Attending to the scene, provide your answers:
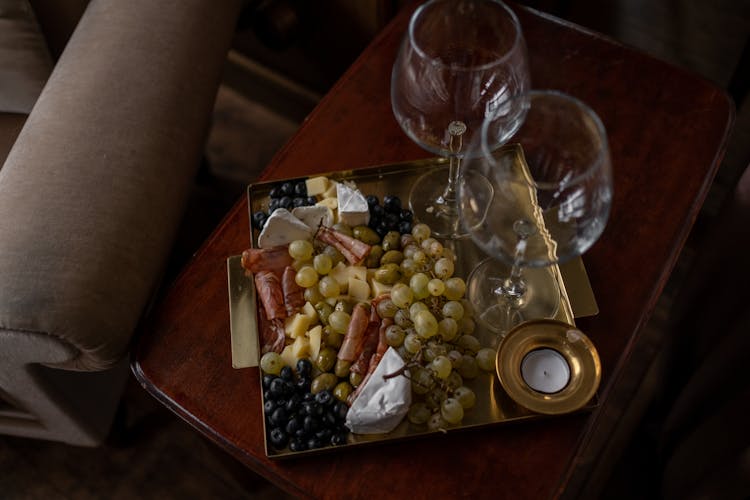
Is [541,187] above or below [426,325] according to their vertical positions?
above

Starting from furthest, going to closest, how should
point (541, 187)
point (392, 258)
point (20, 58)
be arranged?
point (20, 58)
point (392, 258)
point (541, 187)

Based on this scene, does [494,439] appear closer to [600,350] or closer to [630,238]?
[600,350]

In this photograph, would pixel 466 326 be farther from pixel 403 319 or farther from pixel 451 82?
pixel 451 82

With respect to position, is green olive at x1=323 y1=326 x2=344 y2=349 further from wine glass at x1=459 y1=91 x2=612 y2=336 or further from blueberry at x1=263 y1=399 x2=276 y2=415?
wine glass at x1=459 y1=91 x2=612 y2=336

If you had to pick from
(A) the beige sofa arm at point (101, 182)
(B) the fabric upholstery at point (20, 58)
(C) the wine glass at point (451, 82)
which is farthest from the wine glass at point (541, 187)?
(B) the fabric upholstery at point (20, 58)

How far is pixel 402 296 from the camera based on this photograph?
75 centimetres

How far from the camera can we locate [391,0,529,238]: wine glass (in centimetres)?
68

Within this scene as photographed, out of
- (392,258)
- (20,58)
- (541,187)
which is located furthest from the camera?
(20,58)

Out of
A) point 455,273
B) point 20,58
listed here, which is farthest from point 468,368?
point 20,58

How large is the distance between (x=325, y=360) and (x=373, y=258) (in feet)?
0.42

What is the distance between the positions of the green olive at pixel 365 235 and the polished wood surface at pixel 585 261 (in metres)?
0.12

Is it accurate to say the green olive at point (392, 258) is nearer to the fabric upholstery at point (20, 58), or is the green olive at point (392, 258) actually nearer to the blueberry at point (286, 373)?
the blueberry at point (286, 373)

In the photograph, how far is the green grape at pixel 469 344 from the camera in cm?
74

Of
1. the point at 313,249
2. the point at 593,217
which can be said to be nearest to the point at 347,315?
the point at 313,249
